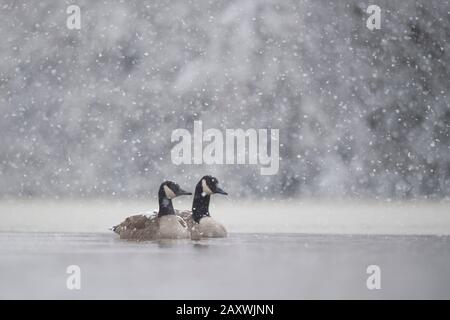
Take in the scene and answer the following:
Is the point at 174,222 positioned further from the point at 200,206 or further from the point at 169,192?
the point at 200,206

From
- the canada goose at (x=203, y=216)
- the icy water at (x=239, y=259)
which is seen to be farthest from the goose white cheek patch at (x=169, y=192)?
the icy water at (x=239, y=259)

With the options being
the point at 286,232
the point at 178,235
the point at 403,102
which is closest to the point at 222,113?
the point at 403,102

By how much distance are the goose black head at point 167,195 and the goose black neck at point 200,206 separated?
0.28 metres

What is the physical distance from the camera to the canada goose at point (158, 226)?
12.8 metres

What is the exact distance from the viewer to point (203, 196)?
544 inches

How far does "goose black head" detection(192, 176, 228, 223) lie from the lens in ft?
44.9

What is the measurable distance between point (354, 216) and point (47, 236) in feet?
21.4

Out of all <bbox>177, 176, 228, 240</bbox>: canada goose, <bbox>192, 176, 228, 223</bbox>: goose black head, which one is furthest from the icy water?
<bbox>192, 176, 228, 223</bbox>: goose black head

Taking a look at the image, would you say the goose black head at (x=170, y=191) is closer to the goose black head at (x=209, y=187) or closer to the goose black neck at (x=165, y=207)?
the goose black neck at (x=165, y=207)

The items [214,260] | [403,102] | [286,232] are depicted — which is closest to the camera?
[214,260]

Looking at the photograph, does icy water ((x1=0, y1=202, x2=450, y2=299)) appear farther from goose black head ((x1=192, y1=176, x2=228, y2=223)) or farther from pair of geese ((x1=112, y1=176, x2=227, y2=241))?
goose black head ((x1=192, y1=176, x2=228, y2=223))

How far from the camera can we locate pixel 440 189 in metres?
20.4

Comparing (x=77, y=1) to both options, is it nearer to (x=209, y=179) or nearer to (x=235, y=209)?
(x=235, y=209)

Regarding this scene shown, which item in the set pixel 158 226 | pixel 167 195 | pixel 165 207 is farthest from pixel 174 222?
pixel 167 195
